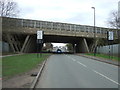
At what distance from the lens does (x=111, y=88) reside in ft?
30.0

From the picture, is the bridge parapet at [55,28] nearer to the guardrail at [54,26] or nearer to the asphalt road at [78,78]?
the guardrail at [54,26]

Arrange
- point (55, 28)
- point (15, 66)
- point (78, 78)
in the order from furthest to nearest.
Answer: point (55, 28)
point (15, 66)
point (78, 78)

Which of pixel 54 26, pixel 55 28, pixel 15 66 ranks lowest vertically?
pixel 15 66

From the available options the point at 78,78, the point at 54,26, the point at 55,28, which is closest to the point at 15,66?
the point at 78,78

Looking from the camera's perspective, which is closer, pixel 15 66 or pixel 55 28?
pixel 15 66

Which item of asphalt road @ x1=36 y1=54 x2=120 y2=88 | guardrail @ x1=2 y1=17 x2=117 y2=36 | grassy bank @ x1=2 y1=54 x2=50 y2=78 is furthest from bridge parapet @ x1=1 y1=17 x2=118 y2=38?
asphalt road @ x1=36 y1=54 x2=120 y2=88

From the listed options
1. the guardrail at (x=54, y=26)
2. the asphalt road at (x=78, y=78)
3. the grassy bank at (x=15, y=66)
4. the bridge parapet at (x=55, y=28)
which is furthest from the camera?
the guardrail at (x=54, y=26)

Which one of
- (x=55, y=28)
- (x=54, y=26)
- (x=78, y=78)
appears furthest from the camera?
(x=54, y=26)

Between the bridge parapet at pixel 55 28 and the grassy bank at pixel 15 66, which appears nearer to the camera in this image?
the grassy bank at pixel 15 66

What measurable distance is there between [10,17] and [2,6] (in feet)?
10.7

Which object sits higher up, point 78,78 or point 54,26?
point 54,26

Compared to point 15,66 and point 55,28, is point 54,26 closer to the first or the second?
point 55,28

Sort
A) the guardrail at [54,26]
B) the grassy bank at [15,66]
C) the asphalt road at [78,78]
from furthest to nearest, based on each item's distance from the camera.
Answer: the guardrail at [54,26]
the grassy bank at [15,66]
the asphalt road at [78,78]

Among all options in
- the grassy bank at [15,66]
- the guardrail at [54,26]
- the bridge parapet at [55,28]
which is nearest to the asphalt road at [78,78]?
the grassy bank at [15,66]
